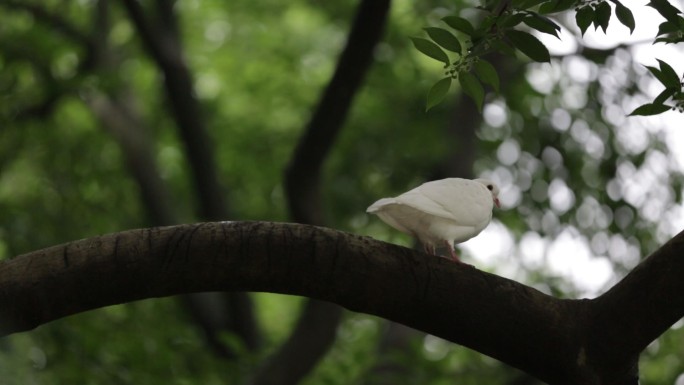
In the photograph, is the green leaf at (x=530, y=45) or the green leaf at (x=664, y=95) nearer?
the green leaf at (x=530, y=45)

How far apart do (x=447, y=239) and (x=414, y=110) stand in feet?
19.7

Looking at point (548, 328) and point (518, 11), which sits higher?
point (518, 11)

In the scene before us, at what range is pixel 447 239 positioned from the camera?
4.21 metres

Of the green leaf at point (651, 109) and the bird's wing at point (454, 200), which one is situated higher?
the green leaf at point (651, 109)

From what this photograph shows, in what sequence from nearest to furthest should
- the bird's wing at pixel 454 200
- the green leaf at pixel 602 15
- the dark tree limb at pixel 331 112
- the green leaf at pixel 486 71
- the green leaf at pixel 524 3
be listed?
the green leaf at pixel 524 3
the green leaf at pixel 602 15
the green leaf at pixel 486 71
the bird's wing at pixel 454 200
the dark tree limb at pixel 331 112

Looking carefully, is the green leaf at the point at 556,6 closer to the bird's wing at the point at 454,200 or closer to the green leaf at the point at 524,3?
the green leaf at the point at 524,3

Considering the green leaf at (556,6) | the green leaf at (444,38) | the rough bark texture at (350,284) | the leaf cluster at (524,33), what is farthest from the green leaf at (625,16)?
the rough bark texture at (350,284)

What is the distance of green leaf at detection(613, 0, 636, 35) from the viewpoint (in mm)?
3261

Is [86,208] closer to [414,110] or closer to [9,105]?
[9,105]

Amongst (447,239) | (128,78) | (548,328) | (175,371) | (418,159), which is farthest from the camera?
(128,78)

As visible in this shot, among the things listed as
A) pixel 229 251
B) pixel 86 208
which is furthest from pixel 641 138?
pixel 229 251

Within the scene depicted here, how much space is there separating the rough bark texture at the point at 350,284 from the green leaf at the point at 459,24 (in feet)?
2.57

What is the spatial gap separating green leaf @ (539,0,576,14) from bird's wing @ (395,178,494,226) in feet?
3.39

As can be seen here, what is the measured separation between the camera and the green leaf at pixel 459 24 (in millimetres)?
3236
